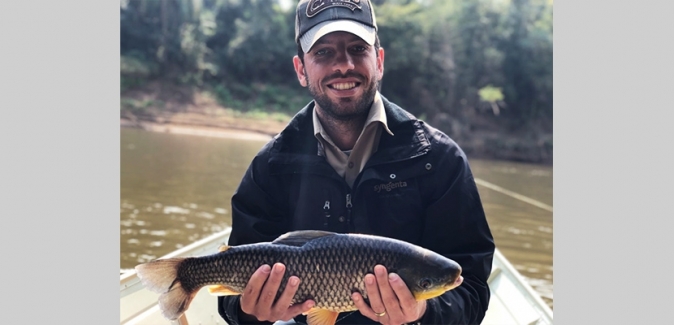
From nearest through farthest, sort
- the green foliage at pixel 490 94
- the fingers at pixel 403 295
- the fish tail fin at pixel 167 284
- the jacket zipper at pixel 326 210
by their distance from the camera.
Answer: the fingers at pixel 403 295
the fish tail fin at pixel 167 284
the jacket zipper at pixel 326 210
the green foliage at pixel 490 94

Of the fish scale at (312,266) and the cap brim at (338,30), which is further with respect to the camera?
the cap brim at (338,30)

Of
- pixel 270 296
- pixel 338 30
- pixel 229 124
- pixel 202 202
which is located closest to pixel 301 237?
pixel 270 296

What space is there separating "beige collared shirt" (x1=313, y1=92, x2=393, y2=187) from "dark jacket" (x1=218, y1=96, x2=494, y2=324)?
0.04 m

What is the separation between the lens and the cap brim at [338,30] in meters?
2.20

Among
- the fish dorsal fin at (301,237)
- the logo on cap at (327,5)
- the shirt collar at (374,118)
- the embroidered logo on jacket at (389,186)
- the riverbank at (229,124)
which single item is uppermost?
the logo on cap at (327,5)

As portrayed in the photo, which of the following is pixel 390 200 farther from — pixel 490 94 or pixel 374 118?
pixel 490 94

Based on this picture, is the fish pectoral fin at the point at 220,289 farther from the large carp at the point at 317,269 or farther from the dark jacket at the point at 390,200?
the dark jacket at the point at 390,200

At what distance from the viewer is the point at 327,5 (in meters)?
2.29

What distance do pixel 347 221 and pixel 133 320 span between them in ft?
5.43

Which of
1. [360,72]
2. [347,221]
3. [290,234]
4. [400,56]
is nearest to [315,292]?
[290,234]

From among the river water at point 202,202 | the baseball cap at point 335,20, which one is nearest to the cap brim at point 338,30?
the baseball cap at point 335,20

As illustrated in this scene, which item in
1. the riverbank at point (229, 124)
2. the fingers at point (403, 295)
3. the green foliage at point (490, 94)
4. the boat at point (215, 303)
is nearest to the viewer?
the fingers at point (403, 295)

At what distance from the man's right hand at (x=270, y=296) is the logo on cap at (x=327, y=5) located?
3.11 feet

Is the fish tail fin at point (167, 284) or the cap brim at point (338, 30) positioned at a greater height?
the cap brim at point (338, 30)
